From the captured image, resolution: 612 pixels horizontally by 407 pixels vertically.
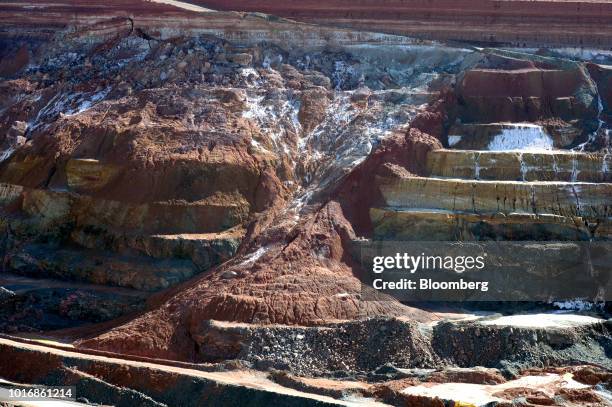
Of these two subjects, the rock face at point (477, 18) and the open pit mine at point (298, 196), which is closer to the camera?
the open pit mine at point (298, 196)

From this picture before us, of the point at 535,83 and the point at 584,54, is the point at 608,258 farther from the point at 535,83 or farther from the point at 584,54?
the point at 584,54

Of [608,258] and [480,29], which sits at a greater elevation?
[480,29]

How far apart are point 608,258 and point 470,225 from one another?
3939mm

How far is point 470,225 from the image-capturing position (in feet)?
110

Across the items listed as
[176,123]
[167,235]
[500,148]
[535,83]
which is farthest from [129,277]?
[535,83]

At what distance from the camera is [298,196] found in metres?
35.5

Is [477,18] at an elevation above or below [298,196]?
above

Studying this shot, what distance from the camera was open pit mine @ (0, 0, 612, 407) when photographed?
2827cm

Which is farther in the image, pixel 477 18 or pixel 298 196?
pixel 477 18

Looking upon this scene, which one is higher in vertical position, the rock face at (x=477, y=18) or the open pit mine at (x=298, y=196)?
the rock face at (x=477, y=18)

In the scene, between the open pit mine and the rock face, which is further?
the rock face

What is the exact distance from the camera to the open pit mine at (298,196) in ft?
92.7

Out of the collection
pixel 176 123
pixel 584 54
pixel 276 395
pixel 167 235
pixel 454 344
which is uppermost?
pixel 584 54

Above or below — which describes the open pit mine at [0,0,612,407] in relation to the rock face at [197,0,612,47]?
below
